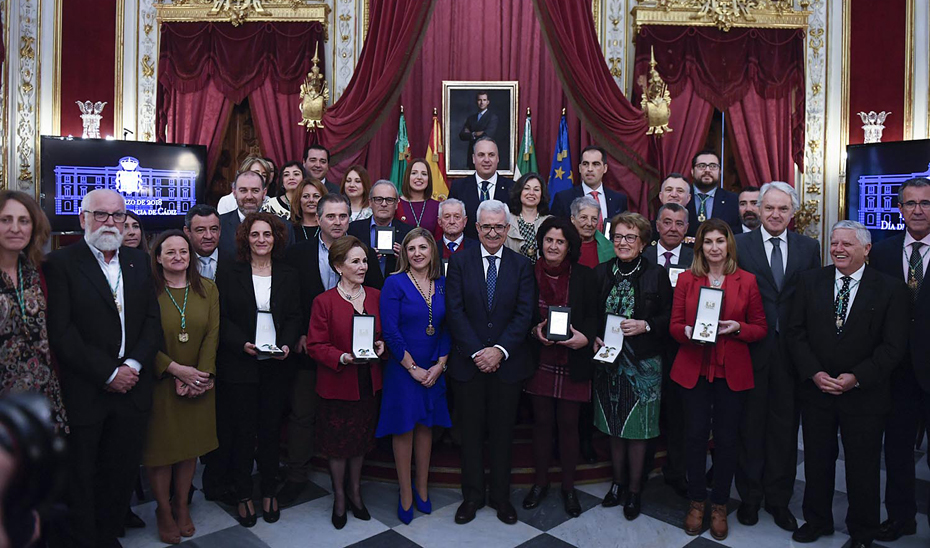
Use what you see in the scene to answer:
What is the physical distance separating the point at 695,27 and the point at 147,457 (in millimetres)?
6515

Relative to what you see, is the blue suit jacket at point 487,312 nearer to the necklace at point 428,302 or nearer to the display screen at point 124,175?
the necklace at point 428,302

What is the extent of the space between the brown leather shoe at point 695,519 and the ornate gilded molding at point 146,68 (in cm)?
680

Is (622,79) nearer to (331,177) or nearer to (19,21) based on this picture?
(331,177)

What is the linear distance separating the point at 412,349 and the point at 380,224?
A: 3.05 feet

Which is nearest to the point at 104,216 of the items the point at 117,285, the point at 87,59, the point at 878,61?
the point at 117,285

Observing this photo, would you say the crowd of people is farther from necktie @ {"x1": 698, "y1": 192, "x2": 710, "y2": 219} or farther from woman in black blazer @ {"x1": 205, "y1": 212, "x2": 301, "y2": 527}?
necktie @ {"x1": 698, "y1": 192, "x2": 710, "y2": 219}

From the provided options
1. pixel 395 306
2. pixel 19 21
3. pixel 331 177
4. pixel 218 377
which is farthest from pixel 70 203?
pixel 395 306

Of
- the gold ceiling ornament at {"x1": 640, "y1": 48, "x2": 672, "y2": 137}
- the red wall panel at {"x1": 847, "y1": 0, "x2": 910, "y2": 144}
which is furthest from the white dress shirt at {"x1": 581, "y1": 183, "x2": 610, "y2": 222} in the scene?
the red wall panel at {"x1": 847, "y1": 0, "x2": 910, "y2": 144}

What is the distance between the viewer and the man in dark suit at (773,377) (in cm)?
345

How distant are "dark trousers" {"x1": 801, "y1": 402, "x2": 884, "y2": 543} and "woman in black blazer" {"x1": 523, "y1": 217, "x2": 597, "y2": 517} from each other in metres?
1.14

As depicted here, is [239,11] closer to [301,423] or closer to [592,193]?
[592,193]

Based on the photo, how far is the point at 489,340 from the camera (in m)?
3.51

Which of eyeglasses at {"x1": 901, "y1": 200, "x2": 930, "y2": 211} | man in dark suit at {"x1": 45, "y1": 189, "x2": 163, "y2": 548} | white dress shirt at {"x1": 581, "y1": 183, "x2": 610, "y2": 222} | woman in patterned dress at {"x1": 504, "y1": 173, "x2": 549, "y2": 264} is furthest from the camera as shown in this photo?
white dress shirt at {"x1": 581, "y1": 183, "x2": 610, "y2": 222}

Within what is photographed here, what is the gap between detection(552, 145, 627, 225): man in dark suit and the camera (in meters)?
4.88
